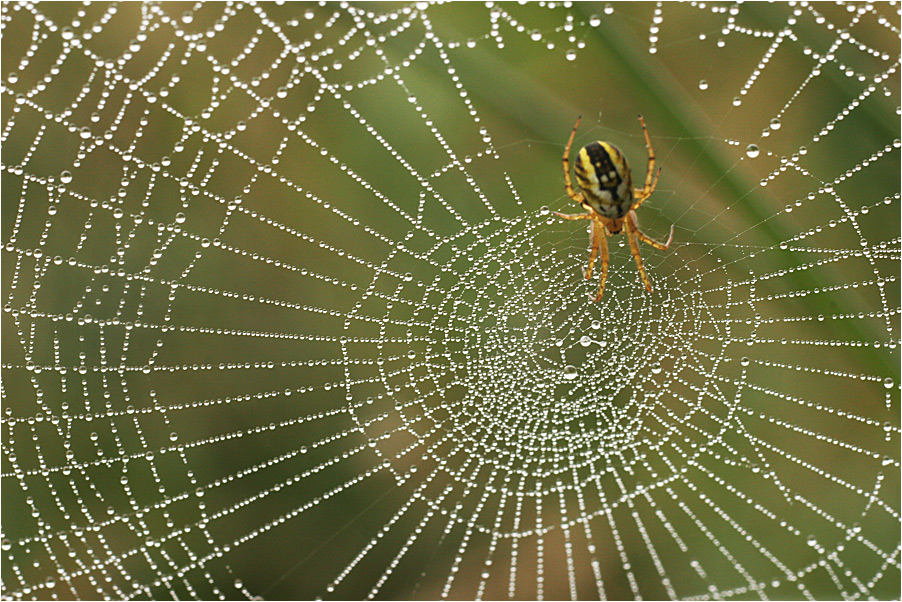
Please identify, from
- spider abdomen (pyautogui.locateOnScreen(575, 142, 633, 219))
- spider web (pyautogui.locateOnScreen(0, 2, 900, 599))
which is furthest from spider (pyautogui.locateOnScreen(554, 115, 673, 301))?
spider web (pyautogui.locateOnScreen(0, 2, 900, 599))

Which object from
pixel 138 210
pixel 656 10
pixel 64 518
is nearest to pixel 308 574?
pixel 64 518

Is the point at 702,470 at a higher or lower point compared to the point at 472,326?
lower

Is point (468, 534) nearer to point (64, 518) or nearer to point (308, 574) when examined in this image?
point (308, 574)

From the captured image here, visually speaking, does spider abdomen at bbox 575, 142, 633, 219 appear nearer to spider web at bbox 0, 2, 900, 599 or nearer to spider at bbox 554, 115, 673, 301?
spider at bbox 554, 115, 673, 301

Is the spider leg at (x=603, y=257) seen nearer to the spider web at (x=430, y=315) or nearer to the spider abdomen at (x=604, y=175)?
the spider web at (x=430, y=315)

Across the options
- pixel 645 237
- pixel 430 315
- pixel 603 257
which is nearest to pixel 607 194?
pixel 645 237

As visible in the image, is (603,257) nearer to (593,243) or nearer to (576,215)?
(593,243)

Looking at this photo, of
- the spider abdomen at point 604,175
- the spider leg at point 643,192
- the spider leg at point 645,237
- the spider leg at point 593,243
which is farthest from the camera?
the spider leg at point 593,243

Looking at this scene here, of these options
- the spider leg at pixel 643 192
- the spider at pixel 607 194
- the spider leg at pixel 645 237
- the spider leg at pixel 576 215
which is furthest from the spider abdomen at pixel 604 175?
the spider leg at pixel 645 237
